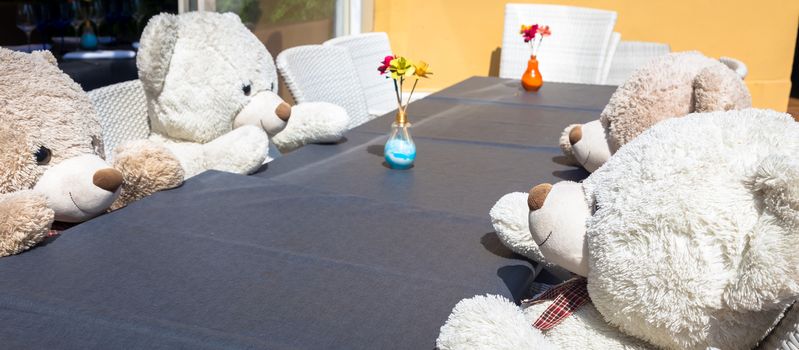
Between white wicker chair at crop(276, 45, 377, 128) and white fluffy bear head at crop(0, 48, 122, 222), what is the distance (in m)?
1.24

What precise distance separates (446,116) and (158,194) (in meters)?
1.43

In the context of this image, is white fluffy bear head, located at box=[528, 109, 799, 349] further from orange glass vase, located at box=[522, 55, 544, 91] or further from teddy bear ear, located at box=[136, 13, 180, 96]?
orange glass vase, located at box=[522, 55, 544, 91]

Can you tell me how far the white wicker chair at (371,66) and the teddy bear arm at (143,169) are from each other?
5.95ft

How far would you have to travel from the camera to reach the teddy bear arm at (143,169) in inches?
62.2

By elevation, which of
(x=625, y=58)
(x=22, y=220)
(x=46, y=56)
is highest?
(x=46, y=56)

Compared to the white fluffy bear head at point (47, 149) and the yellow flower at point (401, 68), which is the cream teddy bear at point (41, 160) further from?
the yellow flower at point (401, 68)

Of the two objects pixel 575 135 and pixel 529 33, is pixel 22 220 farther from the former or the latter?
pixel 529 33

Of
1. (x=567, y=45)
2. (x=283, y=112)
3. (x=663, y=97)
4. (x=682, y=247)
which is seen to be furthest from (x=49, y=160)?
(x=567, y=45)

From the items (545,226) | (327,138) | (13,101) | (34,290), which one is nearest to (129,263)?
(34,290)

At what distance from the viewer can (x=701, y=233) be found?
85 centimetres

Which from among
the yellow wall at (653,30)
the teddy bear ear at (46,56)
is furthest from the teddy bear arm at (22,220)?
the yellow wall at (653,30)

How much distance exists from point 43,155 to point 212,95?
0.67 m

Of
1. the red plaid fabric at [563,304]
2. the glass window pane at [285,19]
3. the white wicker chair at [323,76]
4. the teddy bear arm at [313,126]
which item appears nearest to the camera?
the red plaid fabric at [563,304]

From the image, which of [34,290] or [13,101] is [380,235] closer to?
[34,290]
